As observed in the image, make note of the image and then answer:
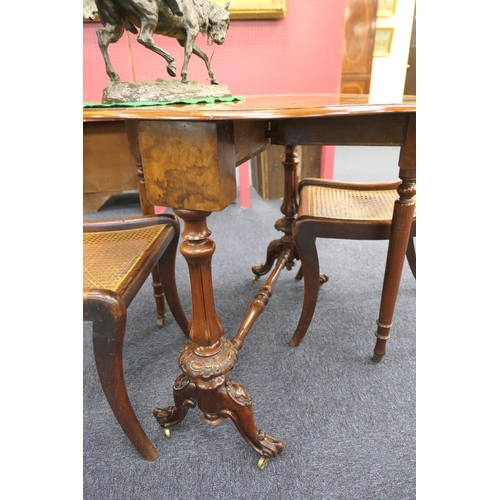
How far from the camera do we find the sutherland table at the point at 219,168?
1.77 ft

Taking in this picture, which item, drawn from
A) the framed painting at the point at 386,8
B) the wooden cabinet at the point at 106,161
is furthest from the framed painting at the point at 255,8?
the framed painting at the point at 386,8

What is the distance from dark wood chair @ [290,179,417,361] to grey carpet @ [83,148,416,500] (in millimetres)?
123

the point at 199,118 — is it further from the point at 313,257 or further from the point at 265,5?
the point at 265,5

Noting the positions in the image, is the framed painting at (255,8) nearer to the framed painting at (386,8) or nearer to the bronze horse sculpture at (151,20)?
the bronze horse sculpture at (151,20)

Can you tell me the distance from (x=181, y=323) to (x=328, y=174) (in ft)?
5.98

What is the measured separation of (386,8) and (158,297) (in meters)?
5.04

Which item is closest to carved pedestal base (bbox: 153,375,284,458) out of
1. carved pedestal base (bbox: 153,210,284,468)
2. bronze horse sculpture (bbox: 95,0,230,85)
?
carved pedestal base (bbox: 153,210,284,468)

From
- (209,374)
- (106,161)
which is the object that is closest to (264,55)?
(106,161)

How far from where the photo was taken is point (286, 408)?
1.00 metres

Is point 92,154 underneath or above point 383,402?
above

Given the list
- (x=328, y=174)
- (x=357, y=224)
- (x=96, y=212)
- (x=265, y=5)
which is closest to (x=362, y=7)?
(x=265, y=5)

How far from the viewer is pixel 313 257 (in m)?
1.08

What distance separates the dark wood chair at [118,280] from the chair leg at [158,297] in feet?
0.72

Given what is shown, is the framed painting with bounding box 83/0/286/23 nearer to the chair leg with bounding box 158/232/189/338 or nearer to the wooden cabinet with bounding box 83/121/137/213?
the wooden cabinet with bounding box 83/121/137/213
